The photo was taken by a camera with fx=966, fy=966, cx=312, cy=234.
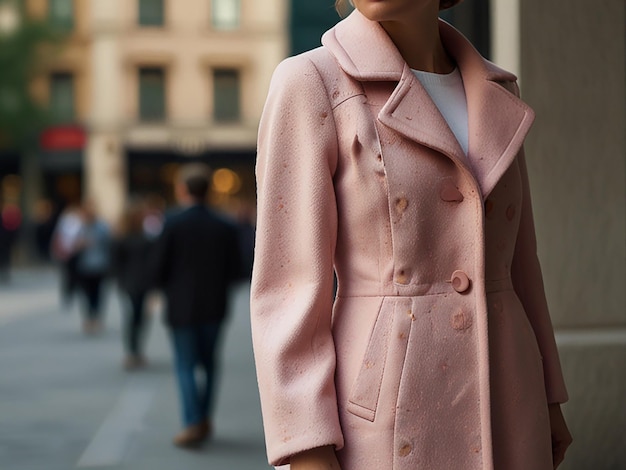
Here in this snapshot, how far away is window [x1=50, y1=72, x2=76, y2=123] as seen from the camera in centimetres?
3472

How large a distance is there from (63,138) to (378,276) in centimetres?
3370

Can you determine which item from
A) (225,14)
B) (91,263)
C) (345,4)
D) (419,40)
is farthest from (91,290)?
(225,14)

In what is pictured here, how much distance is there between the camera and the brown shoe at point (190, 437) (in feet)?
22.5

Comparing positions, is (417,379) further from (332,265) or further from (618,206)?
(618,206)

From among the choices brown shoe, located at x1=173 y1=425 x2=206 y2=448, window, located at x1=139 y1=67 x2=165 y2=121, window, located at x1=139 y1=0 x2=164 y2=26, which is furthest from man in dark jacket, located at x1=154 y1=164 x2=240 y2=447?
window, located at x1=139 y1=0 x2=164 y2=26

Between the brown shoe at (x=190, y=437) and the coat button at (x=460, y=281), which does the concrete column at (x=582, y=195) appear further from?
the brown shoe at (x=190, y=437)

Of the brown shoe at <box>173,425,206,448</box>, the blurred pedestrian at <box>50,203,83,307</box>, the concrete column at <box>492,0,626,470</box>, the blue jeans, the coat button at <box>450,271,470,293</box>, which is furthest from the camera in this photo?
the blurred pedestrian at <box>50,203,83,307</box>

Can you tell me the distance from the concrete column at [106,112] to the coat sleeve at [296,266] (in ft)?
106

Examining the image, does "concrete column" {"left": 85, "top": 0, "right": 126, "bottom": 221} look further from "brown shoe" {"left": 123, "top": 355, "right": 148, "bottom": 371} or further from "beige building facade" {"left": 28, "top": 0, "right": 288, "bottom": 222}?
"brown shoe" {"left": 123, "top": 355, "right": 148, "bottom": 371}

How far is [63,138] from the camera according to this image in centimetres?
3425

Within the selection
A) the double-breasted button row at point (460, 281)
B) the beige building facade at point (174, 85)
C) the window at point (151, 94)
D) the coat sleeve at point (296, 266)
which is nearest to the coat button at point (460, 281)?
the double-breasted button row at point (460, 281)

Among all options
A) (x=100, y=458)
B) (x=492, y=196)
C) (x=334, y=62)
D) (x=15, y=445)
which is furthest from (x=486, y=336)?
(x=15, y=445)

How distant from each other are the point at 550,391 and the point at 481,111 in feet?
2.19

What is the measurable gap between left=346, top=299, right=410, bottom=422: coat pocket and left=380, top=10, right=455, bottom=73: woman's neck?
0.58 metres
